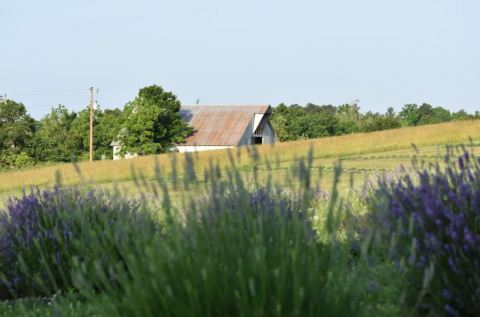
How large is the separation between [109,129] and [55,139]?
5.91 metres

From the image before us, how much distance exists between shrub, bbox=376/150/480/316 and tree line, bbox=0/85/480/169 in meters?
47.7

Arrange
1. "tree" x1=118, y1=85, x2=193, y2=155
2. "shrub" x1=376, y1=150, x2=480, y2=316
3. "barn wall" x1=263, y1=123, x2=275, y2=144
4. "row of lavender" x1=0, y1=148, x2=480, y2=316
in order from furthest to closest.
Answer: "barn wall" x1=263, y1=123, x2=275, y2=144 → "tree" x1=118, y1=85, x2=193, y2=155 → "shrub" x1=376, y1=150, x2=480, y2=316 → "row of lavender" x1=0, y1=148, x2=480, y2=316

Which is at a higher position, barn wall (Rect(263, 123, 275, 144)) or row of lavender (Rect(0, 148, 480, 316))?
barn wall (Rect(263, 123, 275, 144))

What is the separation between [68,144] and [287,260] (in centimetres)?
6381

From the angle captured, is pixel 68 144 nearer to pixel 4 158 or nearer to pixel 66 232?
pixel 4 158

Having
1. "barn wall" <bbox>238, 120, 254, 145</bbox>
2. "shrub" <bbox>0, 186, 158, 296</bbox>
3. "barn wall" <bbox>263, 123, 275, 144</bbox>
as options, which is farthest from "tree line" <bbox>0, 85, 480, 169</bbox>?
"shrub" <bbox>0, 186, 158, 296</bbox>

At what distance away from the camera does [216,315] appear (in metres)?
2.80

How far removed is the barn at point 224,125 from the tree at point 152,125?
1.22 meters

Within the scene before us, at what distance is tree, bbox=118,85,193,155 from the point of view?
52.7 meters

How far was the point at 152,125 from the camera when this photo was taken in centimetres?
5241

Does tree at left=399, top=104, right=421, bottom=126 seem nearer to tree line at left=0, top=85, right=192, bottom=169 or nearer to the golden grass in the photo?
tree line at left=0, top=85, right=192, bottom=169

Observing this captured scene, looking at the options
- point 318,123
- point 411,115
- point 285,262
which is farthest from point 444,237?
point 411,115

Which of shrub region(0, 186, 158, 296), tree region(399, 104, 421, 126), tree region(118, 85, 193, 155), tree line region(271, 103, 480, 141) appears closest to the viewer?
shrub region(0, 186, 158, 296)

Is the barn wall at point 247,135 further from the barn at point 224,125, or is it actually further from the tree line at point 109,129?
the tree line at point 109,129
